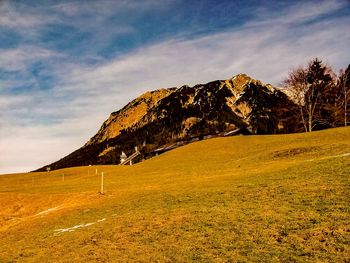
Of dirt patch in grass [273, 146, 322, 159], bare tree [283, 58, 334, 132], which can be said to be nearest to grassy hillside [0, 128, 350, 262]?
dirt patch in grass [273, 146, 322, 159]

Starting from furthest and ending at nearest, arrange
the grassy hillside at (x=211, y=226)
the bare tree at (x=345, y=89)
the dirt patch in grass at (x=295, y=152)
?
the bare tree at (x=345, y=89)
the dirt patch in grass at (x=295, y=152)
the grassy hillside at (x=211, y=226)

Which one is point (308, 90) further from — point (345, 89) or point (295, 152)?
point (295, 152)

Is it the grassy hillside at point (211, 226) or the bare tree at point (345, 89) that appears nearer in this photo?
the grassy hillside at point (211, 226)

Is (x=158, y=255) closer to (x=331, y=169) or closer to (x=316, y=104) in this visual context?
(x=331, y=169)

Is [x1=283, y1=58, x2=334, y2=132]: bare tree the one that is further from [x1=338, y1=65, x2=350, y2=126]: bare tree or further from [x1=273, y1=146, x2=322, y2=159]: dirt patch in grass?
[x1=273, y1=146, x2=322, y2=159]: dirt patch in grass

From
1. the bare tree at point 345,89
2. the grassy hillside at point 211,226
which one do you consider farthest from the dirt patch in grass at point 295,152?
the bare tree at point 345,89

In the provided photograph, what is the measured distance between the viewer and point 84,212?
30.0 m

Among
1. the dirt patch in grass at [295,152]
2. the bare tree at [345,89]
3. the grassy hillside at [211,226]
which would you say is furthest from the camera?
the bare tree at [345,89]

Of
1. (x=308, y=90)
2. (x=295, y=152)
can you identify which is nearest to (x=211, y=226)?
(x=295, y=152)

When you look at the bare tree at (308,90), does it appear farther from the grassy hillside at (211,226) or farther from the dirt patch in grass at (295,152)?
the grassy hillside at (211,226)

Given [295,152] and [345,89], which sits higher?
[345,89]

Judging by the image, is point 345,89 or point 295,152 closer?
point 295,152

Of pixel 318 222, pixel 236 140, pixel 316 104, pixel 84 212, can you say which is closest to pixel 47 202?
pixel 84 212

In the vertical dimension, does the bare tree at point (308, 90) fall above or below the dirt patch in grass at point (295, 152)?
above
